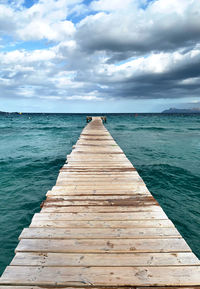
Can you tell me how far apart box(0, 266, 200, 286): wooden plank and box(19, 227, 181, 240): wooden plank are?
23.6 inches

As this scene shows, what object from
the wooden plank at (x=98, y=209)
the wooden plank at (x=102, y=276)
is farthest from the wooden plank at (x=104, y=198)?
the wooden plank at (x=102, y=276)

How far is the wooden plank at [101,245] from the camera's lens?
8.59ft

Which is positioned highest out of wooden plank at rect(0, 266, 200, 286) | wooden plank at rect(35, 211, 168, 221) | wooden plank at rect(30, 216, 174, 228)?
wooden plank at rect(35, 211, 168, 221)

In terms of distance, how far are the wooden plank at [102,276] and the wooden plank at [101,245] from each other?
31 centimetres

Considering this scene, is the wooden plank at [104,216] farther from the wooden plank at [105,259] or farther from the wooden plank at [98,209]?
the wooden plank at [105,259]

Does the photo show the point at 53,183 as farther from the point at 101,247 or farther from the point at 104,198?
the point at 101,247

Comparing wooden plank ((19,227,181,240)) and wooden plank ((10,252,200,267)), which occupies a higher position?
wooden plank ((19,227,181,240))

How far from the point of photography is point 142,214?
3572 millimetres

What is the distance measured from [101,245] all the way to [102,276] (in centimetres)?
52

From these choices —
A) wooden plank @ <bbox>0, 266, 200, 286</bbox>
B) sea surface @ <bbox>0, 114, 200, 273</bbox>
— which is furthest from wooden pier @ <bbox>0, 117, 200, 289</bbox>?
sea surface @ <bbox>0, 114, 200, 273</bbox>

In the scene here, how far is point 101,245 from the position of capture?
2.71 meters

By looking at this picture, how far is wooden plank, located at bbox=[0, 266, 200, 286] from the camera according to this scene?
212cm

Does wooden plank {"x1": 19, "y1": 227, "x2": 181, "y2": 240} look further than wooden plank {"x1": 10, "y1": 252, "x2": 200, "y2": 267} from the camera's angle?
Yes

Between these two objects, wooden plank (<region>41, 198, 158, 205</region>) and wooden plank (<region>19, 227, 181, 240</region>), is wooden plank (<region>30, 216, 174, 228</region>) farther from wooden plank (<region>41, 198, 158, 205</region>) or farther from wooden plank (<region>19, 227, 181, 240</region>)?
wooden plank (<region>41, 198, 158, 205</region>)
